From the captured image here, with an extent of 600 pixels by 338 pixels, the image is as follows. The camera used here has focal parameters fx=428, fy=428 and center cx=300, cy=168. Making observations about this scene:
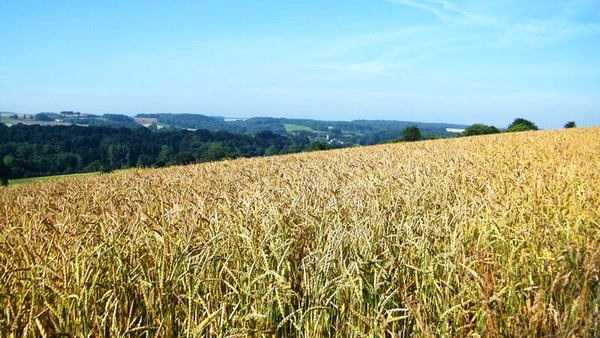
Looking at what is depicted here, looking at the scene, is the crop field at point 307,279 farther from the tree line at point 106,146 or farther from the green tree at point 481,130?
the green tree at point 481,130

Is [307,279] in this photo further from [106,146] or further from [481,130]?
[106,146]

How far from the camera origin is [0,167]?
33.6 m

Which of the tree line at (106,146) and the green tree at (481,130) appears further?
the tree line at (106,146)

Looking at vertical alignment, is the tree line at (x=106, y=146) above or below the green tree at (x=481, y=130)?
below

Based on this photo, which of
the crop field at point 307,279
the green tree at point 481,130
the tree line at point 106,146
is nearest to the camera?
the crop field at point 307,279

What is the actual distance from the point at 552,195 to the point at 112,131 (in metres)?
97.2

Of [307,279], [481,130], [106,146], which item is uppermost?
[481,130]

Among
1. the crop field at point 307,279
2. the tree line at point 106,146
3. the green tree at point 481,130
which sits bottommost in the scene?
the tree line at point 106,146

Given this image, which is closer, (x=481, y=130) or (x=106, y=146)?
(x=481, y=130)

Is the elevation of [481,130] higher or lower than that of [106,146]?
higher

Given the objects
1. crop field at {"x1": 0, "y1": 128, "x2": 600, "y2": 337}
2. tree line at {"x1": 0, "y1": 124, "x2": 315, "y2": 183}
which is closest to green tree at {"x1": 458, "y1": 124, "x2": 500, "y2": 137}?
tree line at {"x1": 0, "y1": 124, "x2": 315, "y2": 183}

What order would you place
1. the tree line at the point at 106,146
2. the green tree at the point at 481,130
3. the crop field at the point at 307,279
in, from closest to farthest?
1. the crop field at the point at 307,279
2. the green tree at the point at 481,130
3. the tree line at the point at 106,146

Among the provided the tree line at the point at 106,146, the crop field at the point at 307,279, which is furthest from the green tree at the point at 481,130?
the crop field at the point at 307,279

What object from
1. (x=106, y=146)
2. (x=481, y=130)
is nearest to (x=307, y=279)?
(x=481, y=130)
